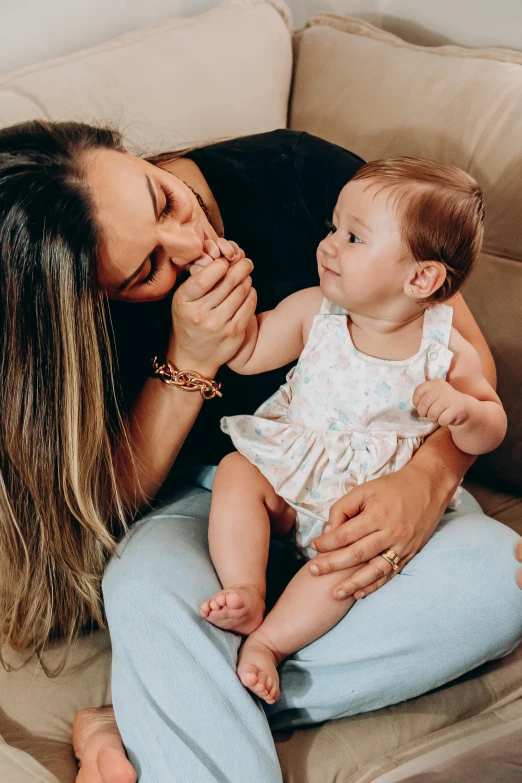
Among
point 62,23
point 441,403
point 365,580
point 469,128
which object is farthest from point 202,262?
point 62,23

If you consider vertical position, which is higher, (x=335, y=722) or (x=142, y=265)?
(x=142, y=265)

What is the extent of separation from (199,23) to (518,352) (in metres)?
0.86

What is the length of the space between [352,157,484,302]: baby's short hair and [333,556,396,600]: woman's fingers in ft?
1.24

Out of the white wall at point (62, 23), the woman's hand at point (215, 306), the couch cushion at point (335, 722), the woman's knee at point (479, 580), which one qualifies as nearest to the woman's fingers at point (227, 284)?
the woman's hand at point (215, 306)

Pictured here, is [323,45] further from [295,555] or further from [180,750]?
[180,750]

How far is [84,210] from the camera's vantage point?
2.94 feet

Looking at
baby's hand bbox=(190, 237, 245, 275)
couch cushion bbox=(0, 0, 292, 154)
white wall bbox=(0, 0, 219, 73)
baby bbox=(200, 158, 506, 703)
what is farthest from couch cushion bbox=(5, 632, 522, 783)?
white wall bbox=(0, 0, 219, 73)

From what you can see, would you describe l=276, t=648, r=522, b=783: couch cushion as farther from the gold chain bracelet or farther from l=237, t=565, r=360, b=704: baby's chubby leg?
the gold chain bracelet

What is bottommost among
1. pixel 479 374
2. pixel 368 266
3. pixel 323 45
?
pixel 479 374

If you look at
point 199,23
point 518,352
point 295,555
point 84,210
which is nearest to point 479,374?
point 518,352

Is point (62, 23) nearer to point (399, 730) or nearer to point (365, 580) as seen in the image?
point (365, 580)

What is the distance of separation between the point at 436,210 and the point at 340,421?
32 centimetres

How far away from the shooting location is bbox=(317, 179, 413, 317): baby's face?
977 millimetres

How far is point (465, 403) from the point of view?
3.16ft
